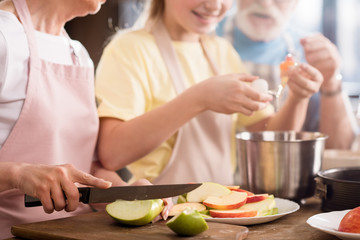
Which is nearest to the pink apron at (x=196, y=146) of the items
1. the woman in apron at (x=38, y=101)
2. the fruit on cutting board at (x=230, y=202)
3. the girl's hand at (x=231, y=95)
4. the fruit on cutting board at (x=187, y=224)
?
the girl's hand at (x=231, y=95)

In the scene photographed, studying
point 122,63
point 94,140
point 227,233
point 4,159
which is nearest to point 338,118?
point 122,63

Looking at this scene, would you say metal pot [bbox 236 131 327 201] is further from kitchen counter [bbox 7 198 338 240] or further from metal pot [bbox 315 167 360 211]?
kitchen counter [bbox 7 198 338 240]

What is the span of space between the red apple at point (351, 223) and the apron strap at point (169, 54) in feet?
2.73

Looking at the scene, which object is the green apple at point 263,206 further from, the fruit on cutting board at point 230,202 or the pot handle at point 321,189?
the pot handle at point 321,189

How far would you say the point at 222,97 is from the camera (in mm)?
1366

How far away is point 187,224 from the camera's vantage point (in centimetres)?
87

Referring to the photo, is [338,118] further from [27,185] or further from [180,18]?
[27,185]

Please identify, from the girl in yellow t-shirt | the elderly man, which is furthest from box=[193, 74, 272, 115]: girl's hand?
the elderly man

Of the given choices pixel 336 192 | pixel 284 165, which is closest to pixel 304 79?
pixel 284 165

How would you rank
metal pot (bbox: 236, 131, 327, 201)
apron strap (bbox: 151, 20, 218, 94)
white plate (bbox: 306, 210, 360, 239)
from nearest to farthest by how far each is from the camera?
white plate (bbox: 306, 210, 360, 239)
metal pot (bbox: 236, 131, 327, 201)
apron strap (bbox: 151, 20, 218, 94)

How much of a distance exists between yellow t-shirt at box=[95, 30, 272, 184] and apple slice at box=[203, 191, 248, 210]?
50 centimetres

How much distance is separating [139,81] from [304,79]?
0.49m

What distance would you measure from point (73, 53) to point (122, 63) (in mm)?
273

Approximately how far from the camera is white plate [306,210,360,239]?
2.78 feet
